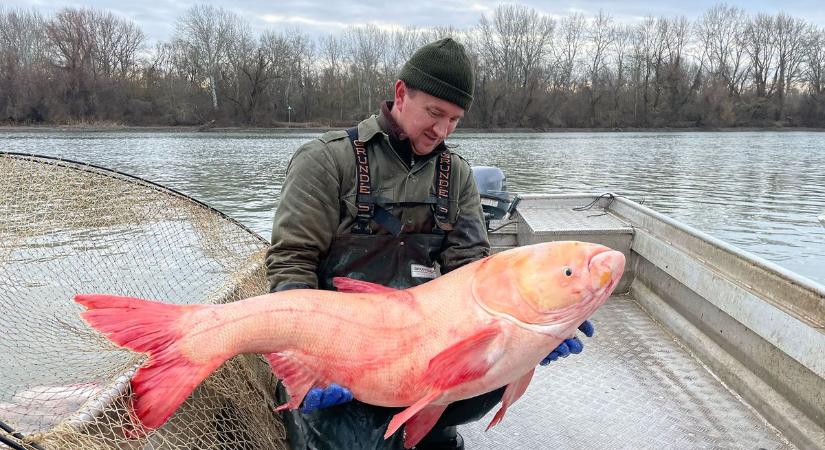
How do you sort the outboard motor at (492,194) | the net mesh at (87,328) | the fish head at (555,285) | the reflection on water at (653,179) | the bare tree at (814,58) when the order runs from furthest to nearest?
the bare tree at (814,58) < the reflection on water at (653,179) < the outboard motor at (492,194) < the net mesh at (87,328) < the fish head at (555,285)

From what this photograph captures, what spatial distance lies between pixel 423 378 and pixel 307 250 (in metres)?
0.83

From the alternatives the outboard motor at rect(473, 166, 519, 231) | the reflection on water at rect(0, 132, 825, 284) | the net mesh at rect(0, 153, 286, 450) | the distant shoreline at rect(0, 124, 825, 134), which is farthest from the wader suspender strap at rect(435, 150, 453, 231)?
the distant shoreline at rect(0, 124, 825, 134)

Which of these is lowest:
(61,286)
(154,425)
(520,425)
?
(520,425)

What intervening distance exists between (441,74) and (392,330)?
44.5 inches

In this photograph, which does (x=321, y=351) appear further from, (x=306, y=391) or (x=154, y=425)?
(x=154, y=425)

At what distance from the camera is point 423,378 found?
76.4 inches

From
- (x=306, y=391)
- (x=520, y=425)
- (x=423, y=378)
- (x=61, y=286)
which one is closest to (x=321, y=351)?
(x=306, y=391)

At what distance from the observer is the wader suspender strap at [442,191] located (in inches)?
108

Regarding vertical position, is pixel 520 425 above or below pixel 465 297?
below

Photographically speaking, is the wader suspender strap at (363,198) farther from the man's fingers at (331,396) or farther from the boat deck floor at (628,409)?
the boat deck floor at (628,409)

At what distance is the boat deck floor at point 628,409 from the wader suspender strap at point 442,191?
1.20 meters

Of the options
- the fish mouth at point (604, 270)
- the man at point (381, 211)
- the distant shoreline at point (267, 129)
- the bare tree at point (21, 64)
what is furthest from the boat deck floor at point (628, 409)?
the bare tree at point (21, 64)

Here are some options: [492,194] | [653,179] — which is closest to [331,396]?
[492,194]

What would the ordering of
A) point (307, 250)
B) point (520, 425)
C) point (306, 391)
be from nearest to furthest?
point (306, 391) → point (307, 250) → point (520, 425)
